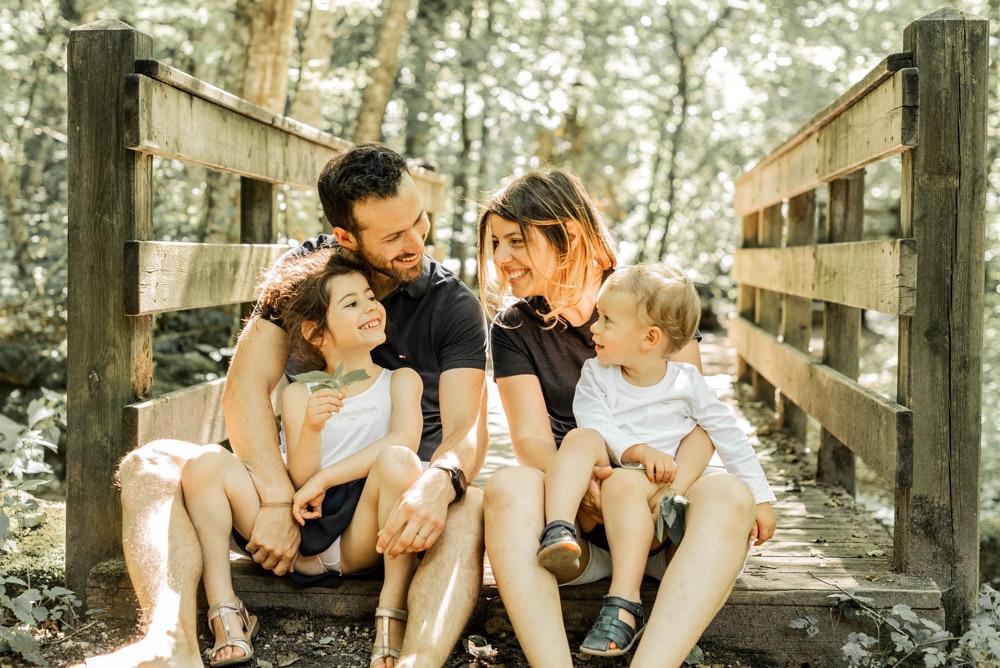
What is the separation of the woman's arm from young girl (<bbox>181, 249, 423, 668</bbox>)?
0.29m

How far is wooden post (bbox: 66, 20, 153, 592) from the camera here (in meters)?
2.53

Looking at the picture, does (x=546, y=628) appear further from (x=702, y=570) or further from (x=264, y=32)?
(x=264, y=32)

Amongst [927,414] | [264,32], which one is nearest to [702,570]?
[927,414]

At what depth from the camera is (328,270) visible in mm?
2678

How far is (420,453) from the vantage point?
2.90 meters

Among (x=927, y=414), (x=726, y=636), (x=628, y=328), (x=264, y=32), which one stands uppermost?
(x=264, y=32)

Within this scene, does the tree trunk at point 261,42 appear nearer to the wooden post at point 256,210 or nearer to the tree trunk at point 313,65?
the tree trunk at point 313,65

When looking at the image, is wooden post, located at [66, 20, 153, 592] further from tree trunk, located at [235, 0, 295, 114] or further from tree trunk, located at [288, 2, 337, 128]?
tree trunk, located at [288, 2, 337, 128]

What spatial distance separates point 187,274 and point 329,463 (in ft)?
2.50

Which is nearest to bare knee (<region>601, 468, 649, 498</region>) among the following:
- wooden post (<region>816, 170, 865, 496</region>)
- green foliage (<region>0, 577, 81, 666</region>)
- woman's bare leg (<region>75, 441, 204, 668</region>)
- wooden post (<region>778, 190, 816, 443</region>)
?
woman's bare leg (<region>75, 441, 204, 668</region>)

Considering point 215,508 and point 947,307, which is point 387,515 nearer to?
point 215,508

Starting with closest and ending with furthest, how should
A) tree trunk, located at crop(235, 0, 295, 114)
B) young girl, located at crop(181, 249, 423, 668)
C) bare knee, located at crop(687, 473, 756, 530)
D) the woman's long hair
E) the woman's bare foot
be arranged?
the woman's bare foot
bare knee, located at crop(687, 473, 756, 530)
young girl, located at crop(181, 249, 423, 668)
the woman's long hair
tree trunk, located at crop(235, 0, 295, 114)

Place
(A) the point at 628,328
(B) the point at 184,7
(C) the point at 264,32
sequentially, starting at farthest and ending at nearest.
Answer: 1. (B) the point at 184,7
2. (C) the point at 264,32
3. (A) the point at 628,328

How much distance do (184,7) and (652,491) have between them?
7.50 meters
